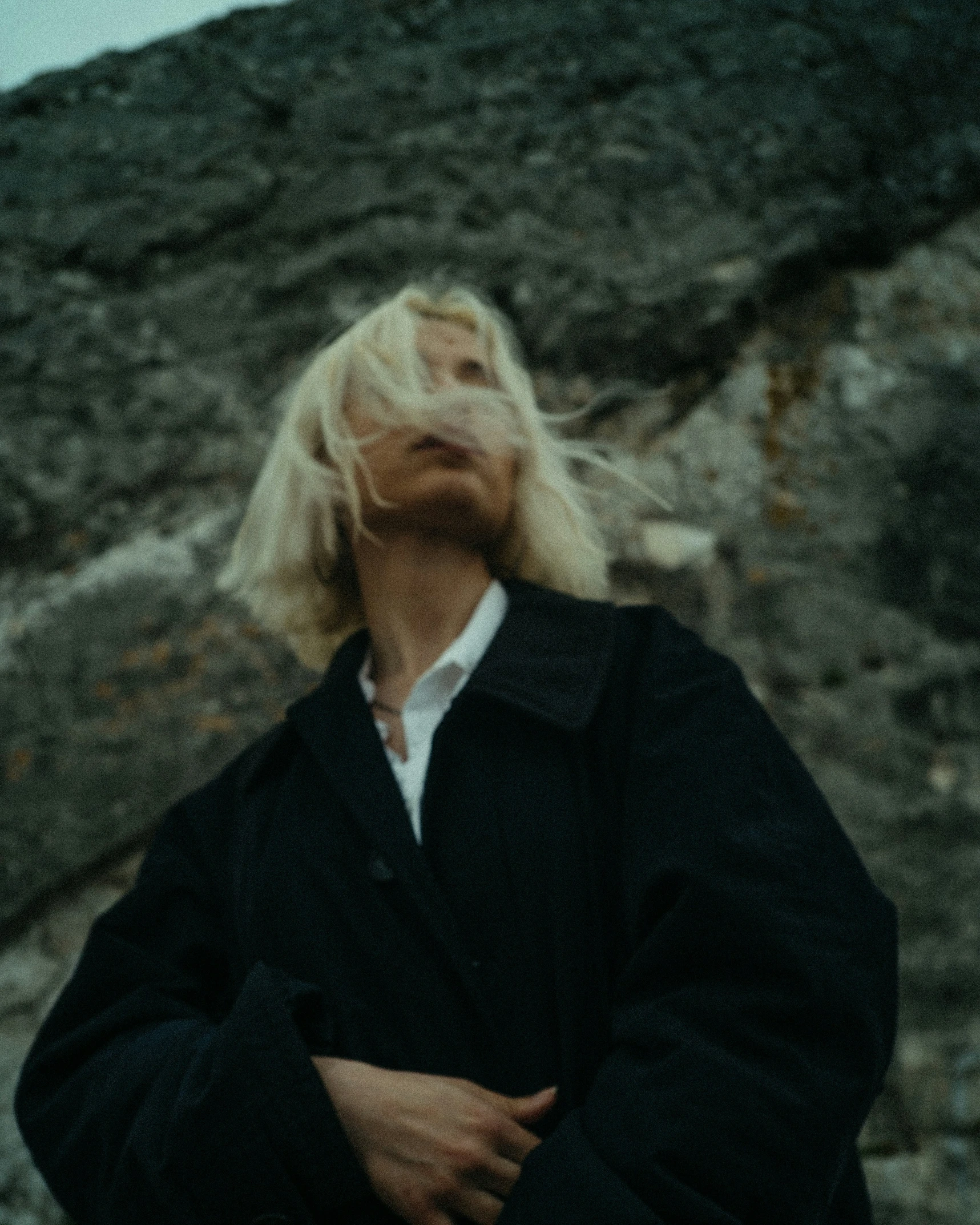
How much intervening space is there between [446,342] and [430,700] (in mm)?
552

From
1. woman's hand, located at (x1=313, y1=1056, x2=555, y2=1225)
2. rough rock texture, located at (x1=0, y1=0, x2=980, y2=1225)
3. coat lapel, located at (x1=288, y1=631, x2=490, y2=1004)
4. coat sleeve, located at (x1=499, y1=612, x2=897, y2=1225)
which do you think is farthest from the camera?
rough rock texture, located at (x1=0, y1=0, x2=980, y2=1225)

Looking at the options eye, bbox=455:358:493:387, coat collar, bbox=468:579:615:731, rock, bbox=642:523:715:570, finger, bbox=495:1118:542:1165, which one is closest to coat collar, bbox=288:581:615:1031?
coat collar, bbox=468:579:615:731

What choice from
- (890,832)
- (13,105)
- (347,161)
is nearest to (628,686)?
(890,832)

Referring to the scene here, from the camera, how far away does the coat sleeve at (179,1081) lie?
3.08ft

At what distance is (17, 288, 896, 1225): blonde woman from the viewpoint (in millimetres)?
832

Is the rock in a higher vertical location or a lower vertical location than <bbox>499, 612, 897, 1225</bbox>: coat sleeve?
lower

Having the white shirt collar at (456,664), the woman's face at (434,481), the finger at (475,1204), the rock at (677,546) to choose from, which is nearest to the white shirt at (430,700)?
the white shirt collar at (456,664)

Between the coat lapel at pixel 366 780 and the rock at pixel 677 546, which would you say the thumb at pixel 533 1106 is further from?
the rock at pixel 677 546

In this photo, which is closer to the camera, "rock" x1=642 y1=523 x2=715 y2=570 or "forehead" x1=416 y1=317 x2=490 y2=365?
"forehead" x1=416 y1=317 x2=490 y2=365

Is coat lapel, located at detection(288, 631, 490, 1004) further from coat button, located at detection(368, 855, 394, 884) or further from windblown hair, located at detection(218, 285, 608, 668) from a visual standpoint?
windblown hair, located at detection(218, 285, 608, 668)

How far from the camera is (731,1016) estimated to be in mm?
830

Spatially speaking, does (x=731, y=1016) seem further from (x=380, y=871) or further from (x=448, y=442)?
(x=448, y=442)

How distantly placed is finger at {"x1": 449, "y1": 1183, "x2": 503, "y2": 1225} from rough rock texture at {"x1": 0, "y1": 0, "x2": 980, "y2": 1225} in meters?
0.96

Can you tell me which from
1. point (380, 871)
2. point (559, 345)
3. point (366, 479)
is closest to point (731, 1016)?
point (380, 871)
